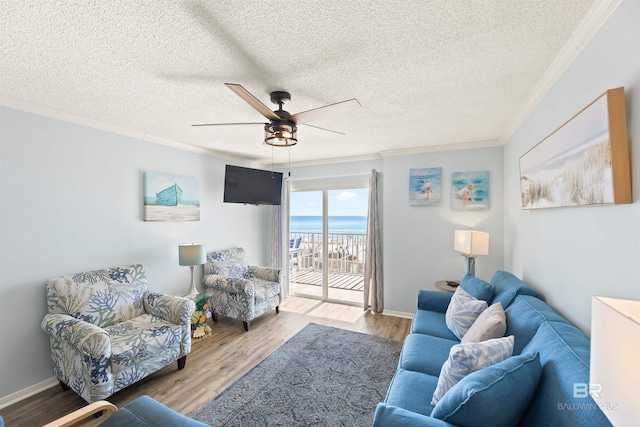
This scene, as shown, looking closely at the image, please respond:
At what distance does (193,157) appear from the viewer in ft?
12.3

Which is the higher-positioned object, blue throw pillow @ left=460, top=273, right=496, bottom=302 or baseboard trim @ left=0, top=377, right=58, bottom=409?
blue throw pillow @ left=460, top=273, right=496, bottom=302

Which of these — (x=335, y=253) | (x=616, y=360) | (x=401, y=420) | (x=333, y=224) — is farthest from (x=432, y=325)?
(x=335, y=253)

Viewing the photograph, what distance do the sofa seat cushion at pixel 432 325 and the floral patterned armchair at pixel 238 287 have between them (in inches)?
81.0

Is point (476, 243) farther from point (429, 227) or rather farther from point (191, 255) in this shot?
point (191, 255)

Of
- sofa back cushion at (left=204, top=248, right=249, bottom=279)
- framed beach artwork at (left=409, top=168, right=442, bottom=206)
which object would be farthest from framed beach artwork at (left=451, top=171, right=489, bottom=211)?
sofa back cushion at (left=204, top=248, right=249, bottom=279)

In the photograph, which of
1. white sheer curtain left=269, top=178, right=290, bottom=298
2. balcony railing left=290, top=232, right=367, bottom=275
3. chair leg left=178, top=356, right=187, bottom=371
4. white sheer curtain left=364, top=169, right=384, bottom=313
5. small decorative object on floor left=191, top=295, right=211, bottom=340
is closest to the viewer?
chair leg left=178, top=356, right=187, bottom=371

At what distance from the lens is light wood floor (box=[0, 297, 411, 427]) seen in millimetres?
2074

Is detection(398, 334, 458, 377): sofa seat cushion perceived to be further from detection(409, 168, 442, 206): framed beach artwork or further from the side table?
detection(409, 168, 442, 206): framed beach artwork

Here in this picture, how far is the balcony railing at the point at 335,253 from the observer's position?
16.6 feet

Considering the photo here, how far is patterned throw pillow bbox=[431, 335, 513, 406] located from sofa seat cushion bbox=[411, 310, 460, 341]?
A: 2.94 feet

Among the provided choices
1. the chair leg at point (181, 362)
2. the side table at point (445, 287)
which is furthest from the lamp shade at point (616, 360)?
the chair leg at point (181, 362)

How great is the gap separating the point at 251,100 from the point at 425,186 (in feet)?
9.39

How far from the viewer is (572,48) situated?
1.45 metres

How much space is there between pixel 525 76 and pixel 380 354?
9.09ft
